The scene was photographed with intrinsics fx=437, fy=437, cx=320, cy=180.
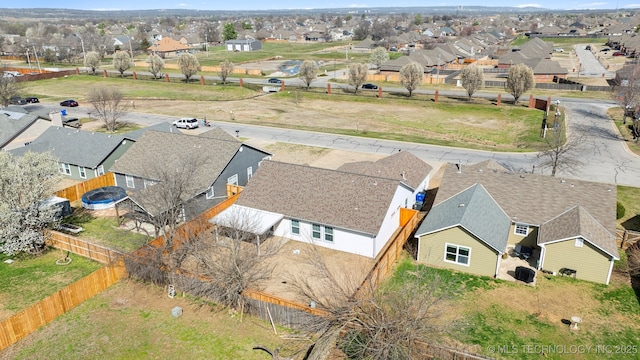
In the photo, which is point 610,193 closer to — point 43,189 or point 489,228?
point 489,228

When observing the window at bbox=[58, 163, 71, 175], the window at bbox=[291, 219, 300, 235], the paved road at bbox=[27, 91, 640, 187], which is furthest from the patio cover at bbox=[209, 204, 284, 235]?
the paved road at bbox=[27, 91, 640, 187]

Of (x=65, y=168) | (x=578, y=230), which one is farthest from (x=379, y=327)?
(x=65, y=168)

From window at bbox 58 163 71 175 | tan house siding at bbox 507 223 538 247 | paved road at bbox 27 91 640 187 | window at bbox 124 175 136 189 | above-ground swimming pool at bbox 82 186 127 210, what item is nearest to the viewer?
tan house siding at bbox 507 223 538 247

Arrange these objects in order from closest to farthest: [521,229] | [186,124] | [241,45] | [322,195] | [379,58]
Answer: [521,229] → [322,195] → [186,124] → [379,58] → [241,45]

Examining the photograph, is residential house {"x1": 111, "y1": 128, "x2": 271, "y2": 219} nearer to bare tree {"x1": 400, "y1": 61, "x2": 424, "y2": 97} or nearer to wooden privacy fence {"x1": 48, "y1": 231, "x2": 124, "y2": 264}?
wooden privacy fence {"x1": 48, "y1": 231, "x2": 124, "y2": 264}

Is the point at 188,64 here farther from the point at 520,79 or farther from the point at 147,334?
the point at 147,334

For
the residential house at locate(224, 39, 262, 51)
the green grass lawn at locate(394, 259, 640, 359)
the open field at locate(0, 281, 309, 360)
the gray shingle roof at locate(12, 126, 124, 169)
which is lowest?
the green grass lawn at locate(394, 259, 640, 359)

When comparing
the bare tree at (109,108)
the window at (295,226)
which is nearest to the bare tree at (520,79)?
the window at (295,226)
